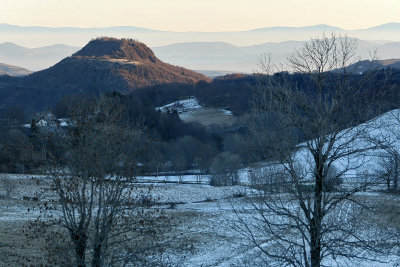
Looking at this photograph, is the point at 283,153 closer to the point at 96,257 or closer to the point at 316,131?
the point at 316,131

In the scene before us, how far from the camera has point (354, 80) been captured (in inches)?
454

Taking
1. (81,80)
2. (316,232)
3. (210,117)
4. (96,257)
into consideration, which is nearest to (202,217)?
(96,257)

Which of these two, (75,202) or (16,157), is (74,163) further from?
(16,157)

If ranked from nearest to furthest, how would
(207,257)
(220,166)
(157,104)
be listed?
(207,257) < (220,166) < (157,104)

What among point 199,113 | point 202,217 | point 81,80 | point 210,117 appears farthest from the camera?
point 81,80

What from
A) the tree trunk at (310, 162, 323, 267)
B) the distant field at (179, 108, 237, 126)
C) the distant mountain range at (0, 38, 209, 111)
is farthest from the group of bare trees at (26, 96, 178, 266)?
the distant mountain range at (0, 38, 209, 111)

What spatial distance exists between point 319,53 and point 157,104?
114 m

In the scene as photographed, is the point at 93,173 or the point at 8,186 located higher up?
the point at 93,173

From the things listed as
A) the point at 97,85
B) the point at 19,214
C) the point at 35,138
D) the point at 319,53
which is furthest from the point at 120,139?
the point at 97,85

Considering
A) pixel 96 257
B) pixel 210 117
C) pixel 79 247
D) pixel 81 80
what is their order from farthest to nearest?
pixel 81 80
pixel 210 117
pixel 96 257
pixel 79 247

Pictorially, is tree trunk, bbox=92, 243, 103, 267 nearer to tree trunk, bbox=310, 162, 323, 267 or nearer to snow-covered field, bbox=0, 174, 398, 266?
snow-covered field, bbox=0, 174, 398, 266

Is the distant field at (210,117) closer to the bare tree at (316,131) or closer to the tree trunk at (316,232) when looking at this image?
the bare tree at (316,131)

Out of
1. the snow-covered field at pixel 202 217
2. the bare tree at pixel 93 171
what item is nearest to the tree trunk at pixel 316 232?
the snow-covered field at pixel 202 217

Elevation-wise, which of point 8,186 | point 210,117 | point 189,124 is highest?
point 8,186
